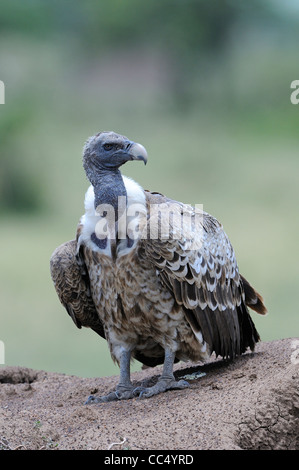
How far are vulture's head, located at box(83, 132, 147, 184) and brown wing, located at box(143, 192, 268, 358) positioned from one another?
0.46m

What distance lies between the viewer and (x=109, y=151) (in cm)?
631

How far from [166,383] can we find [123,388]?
1.46 feet

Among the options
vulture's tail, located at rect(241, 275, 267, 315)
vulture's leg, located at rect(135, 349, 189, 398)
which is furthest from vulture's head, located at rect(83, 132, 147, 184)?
vulture's tail, located at rect(241, 275, 267, 315)

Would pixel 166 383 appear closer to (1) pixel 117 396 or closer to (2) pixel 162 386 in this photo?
(2) pixel 162 386

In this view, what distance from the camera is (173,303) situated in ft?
20.6

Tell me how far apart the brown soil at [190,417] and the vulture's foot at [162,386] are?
0.36 ft

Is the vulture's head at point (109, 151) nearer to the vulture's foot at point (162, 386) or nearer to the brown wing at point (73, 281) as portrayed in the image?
the brown wing at point (73, 281)

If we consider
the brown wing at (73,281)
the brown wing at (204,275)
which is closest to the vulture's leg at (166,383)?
the brown wing at (204,275)

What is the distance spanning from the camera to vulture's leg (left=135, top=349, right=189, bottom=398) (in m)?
6.28

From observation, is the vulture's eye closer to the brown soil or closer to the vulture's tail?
the vulture's tail

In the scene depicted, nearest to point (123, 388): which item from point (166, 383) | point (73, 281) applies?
point (166, 383)

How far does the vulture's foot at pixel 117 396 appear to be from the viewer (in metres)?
6.50

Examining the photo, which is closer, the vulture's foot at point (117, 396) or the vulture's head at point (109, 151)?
the vulture's head at point (109, 151)

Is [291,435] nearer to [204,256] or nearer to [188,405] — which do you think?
[188,405]
